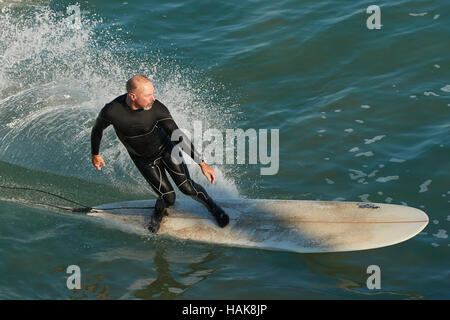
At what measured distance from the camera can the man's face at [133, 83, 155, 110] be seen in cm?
665

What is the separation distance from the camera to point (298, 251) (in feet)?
24.8

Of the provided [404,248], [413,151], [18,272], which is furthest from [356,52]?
[18,272]

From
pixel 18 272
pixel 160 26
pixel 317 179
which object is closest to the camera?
pixel 18 272

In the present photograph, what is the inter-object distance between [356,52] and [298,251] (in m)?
5.77

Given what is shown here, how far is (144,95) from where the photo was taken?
6.68m

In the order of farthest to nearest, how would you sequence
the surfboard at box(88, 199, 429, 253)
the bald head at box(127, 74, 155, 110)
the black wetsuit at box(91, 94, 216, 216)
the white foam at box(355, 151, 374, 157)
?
the white foam at box(355, 151, 374, 157), the surfboard at box(88, 199, 429, 253), the black wetsuit at box(91, 94, 216, 216), the bald head at box(127, 74, 155, 110)

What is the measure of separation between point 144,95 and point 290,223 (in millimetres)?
2596

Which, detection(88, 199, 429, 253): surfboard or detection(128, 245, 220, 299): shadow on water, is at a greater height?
detection(88, 199, 429, 253): surfboard

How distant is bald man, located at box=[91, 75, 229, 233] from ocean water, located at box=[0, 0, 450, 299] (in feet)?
2.52

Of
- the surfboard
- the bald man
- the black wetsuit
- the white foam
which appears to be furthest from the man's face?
the white foam

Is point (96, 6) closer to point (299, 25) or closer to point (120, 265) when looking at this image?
point (299, 25)

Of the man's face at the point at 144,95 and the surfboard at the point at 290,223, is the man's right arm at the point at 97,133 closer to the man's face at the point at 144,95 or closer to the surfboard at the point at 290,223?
the man's face at the point at 144,95

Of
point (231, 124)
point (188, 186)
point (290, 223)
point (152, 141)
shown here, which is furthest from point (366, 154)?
point (152, 141)

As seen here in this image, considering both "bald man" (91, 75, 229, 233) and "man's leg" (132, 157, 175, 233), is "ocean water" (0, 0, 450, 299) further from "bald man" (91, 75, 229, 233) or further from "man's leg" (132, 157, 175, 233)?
"bald man" (91, 75, 229, 233)
